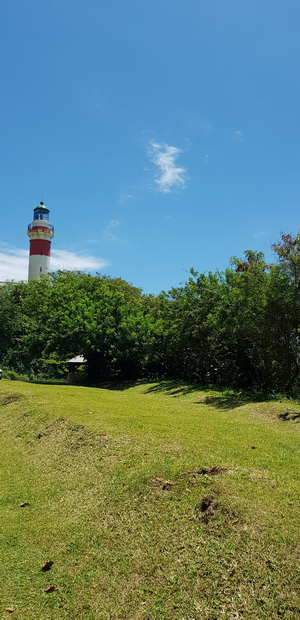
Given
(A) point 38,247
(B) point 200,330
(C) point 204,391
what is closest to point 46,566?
(C) point 204,391

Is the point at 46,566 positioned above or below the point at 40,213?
below

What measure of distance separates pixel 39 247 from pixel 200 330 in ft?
112

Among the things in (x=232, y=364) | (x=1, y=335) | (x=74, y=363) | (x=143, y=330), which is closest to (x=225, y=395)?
(x=232, y=364)

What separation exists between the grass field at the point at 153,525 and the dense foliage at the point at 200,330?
570cm

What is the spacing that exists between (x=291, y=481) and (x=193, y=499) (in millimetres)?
1082

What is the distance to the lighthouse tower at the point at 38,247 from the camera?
4828 cm

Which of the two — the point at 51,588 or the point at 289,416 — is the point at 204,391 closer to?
the point at 289,416

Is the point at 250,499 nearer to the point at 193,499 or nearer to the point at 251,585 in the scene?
the point at 193,499

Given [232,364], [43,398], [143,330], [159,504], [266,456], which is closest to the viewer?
[159,504]

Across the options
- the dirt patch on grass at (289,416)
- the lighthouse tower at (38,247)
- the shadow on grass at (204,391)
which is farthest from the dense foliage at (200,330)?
the lighthouse tower at (38,247)

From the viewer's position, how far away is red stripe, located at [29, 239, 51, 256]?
4844 cm

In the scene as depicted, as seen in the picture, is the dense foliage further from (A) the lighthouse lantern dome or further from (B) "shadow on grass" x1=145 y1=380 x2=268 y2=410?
(A) the lighthouse lantern dome

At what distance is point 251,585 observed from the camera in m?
3.45

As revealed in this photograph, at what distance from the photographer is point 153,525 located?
4465 millimetres
